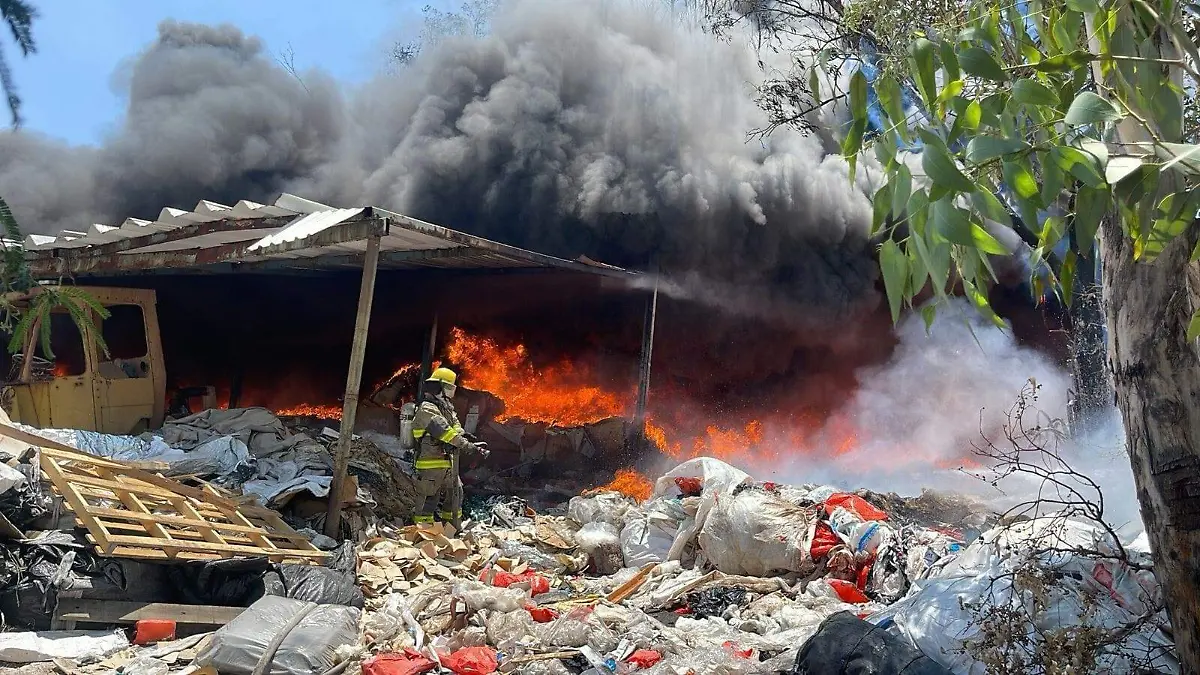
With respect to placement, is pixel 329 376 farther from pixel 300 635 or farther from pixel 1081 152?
pixel 1081 152

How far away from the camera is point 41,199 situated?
1276 cm

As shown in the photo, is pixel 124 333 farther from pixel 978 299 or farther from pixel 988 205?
pixel 988 205

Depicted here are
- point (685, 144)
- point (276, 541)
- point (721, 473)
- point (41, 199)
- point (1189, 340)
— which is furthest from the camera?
point (685, 144)

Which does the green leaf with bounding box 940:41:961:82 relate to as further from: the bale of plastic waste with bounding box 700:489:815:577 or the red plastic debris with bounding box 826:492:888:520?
the red plastic debris with bounding box 826:492:888:520

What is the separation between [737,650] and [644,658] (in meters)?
0.55

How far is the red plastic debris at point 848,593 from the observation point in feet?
17.9

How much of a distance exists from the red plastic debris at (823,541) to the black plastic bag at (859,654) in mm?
2202

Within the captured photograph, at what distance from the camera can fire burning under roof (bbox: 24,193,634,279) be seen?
655 centimetres

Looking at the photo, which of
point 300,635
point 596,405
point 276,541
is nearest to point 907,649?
point 300,635

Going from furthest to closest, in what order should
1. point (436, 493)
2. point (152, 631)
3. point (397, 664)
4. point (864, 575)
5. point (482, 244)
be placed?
point (482, 244) → point (436, 493) → point (864, 575) → point (152, 631) → point (397, 664)

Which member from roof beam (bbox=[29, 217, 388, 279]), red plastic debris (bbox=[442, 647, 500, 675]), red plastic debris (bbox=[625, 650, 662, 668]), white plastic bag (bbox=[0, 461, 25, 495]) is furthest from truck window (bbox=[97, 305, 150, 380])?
red plastic debris (bbox=[625, 650, 662, 668])

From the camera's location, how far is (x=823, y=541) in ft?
19.9

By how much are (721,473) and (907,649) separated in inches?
147

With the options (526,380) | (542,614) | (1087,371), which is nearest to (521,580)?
(542,614)
